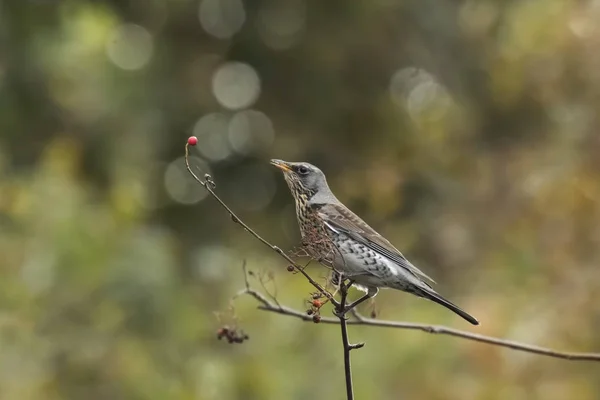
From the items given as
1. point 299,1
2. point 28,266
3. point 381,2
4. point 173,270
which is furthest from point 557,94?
point 28,266

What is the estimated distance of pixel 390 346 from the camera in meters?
4.42

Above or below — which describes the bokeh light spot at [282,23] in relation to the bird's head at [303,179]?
above

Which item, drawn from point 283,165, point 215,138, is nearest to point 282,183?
point 215,138

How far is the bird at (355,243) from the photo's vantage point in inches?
93.9

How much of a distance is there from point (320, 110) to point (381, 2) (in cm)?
88

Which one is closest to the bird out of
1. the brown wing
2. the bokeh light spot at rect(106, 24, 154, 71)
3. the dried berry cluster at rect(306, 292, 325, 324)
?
the brown wing

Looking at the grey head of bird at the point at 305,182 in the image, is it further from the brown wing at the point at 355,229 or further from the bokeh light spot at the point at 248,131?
the bokeh light spot at the point at 248,131

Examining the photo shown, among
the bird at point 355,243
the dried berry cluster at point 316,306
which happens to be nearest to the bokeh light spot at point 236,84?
the bird at point 355,243

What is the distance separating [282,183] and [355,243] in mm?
4132

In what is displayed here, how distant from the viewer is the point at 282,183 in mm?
6691

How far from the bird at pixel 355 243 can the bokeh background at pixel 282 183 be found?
711 millimetres

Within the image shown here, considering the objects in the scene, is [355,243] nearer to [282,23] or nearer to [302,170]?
[302,170]

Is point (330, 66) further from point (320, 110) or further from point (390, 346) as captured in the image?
point (390, 346)

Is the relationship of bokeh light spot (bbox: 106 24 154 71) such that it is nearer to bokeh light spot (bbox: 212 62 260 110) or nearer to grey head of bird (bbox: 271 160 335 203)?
bokeh light spot (bbox: 212 62 260 110)
